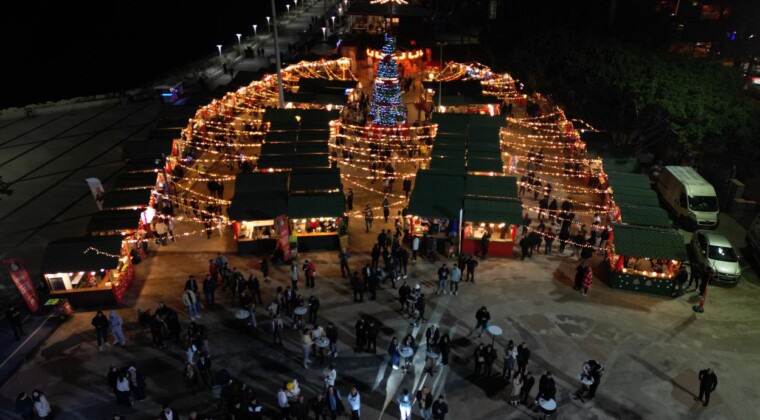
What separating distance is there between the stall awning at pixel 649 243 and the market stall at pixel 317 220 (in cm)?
1053

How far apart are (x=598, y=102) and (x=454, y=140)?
10.7m

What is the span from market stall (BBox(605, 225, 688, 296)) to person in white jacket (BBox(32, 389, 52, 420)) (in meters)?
18.1

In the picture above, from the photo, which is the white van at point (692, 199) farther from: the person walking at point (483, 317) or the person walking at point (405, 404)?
the person walking at point (405, 404)

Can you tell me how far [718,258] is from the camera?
19.7 meters

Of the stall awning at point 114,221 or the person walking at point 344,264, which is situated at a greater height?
the stall awning at point 114,221

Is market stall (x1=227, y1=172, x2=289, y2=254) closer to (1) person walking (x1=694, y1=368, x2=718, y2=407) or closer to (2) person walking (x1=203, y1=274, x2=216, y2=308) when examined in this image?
(2) person walking (x1=203, y1=274, x2=216, y2=308)

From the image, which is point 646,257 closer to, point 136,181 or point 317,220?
point 317,220

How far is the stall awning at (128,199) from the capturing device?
21.0 metres

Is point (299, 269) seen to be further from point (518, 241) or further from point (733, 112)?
point (733, 112)

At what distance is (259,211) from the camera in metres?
20.7

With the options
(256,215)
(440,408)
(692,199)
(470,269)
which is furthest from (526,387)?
(692,199)

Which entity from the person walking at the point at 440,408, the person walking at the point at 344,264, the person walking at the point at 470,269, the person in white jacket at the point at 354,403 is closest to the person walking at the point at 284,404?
the person in white jacket at the point at 354,403

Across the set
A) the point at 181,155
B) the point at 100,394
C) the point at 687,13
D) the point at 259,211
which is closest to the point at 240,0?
the point at 687,13

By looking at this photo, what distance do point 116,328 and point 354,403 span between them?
8.05m
